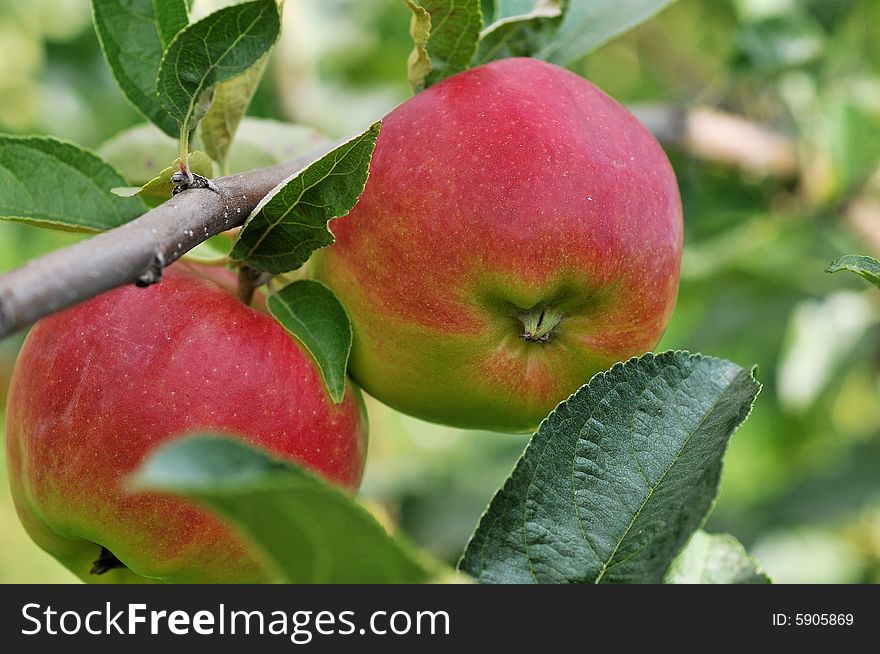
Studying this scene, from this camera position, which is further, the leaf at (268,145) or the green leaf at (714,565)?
the leaf at (268,145)

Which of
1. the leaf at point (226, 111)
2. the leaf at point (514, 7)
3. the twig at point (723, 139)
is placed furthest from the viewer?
the twig at point (723, 139)

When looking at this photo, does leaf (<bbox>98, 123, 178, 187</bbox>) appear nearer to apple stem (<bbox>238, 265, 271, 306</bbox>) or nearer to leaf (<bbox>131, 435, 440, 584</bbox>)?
apple stem (<bbox>238, 265, 271, 306</bbox>)

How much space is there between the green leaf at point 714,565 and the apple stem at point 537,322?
0.68ft

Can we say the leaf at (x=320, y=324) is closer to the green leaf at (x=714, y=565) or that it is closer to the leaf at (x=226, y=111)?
the leaf at (x=226, y=111)

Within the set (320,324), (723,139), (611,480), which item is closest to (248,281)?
(320,324)

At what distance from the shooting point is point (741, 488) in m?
2.36

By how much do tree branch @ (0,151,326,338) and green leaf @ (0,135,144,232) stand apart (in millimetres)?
129

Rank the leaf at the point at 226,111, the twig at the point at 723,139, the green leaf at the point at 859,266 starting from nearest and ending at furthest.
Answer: the green leaf at the point at 859,266 → the leaf at the point at 226,111 → the twig at the point at 723,139

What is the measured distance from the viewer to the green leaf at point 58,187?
31.0 inches

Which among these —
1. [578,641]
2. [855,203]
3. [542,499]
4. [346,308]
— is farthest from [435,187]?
[855,203]

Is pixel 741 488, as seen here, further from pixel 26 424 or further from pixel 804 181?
pixel 26 424

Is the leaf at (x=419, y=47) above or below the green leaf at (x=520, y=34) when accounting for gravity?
below

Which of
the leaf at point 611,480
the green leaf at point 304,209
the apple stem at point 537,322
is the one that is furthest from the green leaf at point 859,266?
the green leaf at point 304,209

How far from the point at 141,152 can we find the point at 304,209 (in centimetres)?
35
